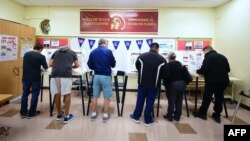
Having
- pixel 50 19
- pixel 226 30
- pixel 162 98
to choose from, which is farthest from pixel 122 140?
pixel 50 19

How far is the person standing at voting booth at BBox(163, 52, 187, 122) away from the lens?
386cm

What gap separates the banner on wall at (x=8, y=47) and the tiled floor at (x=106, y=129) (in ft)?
4.08

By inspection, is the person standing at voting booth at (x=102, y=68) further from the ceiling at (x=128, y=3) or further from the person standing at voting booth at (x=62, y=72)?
the ceiling at (x=128, y=3)

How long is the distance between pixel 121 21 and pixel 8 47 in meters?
3.20

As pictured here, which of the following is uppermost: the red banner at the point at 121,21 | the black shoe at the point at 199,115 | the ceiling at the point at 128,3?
the ceiling at the point at 128,3

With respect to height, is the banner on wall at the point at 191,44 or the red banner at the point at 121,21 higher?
the red banner at the point at 121,21

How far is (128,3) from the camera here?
6180mm

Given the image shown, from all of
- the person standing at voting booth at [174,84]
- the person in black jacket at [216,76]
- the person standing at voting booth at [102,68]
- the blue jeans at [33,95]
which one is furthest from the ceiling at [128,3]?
the blue jeans at [33,95]

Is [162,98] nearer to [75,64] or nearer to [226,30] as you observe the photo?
[226,30]

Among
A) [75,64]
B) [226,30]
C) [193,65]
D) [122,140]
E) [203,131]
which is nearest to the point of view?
[122,140]

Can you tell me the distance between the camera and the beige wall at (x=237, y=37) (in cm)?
498

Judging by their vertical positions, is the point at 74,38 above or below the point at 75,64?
above

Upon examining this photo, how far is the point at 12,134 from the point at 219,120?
3.44 metres

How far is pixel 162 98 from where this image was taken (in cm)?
597
